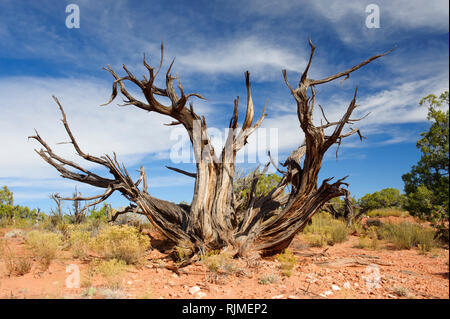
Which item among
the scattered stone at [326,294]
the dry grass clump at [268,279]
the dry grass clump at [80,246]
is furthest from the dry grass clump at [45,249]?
the scattered stone at [326,294]

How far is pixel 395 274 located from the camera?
6.75 meters

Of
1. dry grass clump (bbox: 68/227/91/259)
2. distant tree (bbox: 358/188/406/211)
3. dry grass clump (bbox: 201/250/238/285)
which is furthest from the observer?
distant tree (bbox: 358/188/406/211)

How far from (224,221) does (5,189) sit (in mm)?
15972

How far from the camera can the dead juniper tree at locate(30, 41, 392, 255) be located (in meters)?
7.96

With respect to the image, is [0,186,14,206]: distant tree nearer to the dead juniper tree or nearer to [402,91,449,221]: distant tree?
the dead juniper tree

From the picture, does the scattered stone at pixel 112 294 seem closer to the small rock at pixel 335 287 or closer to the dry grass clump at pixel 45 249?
the dry grass clump at pixel 45 249

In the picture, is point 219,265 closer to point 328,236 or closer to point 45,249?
point 45,249

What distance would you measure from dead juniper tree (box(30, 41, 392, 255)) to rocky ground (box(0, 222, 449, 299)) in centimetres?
79

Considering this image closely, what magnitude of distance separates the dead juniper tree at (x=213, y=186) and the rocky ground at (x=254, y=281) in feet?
2.58

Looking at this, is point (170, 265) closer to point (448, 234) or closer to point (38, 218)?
point (448, 234)

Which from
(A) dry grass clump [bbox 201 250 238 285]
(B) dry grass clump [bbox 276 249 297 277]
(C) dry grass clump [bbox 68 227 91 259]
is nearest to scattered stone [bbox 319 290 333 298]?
(B) dry grass clump [bbox 276 249 297 277]

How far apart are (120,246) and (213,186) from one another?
111 inches

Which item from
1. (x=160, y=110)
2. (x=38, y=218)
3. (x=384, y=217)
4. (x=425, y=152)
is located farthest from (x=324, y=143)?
(x=38, y=218)
